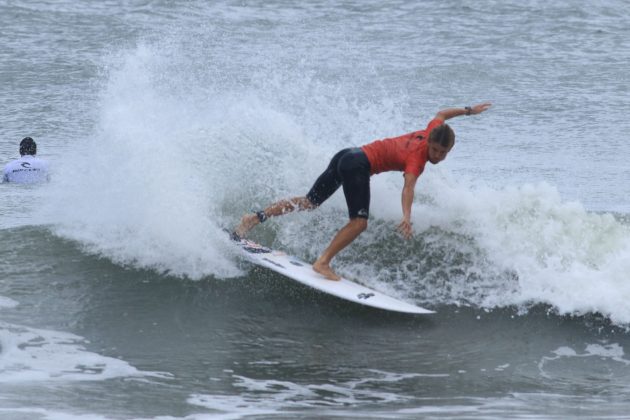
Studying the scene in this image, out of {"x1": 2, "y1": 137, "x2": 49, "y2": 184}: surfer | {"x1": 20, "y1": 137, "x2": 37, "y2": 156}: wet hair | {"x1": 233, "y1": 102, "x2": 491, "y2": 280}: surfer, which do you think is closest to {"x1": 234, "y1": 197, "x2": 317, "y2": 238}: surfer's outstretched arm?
{"x1": 233, "y1": 102, "x2": 491, "y2": 280}: surfer

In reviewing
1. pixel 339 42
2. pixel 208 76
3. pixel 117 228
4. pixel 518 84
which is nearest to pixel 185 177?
pixel 117 228

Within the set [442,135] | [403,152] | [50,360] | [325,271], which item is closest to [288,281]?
[325,271]

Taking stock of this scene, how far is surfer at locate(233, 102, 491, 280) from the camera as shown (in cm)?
788

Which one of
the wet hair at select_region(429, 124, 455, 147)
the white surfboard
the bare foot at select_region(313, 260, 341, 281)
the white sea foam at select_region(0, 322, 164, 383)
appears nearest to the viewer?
the white sea foam at select_region(0, 322, 164, 383)

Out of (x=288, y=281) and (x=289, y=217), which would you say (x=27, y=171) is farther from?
(x=288, y=281)

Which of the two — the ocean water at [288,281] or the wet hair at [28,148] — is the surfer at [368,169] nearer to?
the ocean water at [288,281]

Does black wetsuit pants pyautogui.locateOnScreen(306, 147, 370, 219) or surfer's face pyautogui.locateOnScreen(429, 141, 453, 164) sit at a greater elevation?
surfer's face pyautogui.locateOnScreen(429, 141, 453, 164)

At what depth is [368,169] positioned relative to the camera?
329 inches

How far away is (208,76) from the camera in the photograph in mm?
20484

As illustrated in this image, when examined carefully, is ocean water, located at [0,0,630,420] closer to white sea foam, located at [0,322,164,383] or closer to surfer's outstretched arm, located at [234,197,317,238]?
white sea foam, located at [0,322,164,383]

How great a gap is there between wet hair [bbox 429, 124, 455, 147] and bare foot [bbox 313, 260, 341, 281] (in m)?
1.51

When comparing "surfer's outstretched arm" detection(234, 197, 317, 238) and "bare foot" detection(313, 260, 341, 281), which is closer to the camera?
"bare foot" detection(313, 260, 341, 281)

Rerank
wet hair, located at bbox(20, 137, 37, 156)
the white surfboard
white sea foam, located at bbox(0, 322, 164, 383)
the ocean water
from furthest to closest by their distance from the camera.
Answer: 1. wet hair, located at bbox(20, 137, 37, 156)
2. the white surfboard
3. white sea foam, located at bbox(0, 322, 164, 383)
4. the ocean water

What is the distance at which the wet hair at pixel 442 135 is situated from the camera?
7785 millimetres
